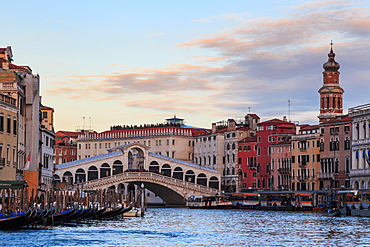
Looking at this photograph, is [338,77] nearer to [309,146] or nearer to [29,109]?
[309,146]

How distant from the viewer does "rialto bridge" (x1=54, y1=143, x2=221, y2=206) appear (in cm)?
9962

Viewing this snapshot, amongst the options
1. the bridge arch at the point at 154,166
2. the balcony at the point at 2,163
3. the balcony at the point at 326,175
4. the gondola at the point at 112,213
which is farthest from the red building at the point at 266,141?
the balcony at the point at 2,163

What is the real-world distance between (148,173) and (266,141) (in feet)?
48.0

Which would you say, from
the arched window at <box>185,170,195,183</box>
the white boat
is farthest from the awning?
the arched window at <box>185,170,195,183</box>

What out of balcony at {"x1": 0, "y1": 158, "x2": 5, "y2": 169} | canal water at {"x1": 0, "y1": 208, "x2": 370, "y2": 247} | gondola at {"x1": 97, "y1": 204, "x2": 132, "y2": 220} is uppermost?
balcony at {"x1": 0, "y1": 158, "x2": 5, "y2": 169}

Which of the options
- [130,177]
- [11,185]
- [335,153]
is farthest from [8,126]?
[130,177]

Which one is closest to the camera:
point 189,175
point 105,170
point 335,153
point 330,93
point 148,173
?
point 335,153

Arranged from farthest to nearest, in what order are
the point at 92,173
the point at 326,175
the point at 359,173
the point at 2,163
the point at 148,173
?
1. the point at 92,173
2. the point at 148,173
3. the point at 326,175
4. the point at 359,173
5. the point at 2,163

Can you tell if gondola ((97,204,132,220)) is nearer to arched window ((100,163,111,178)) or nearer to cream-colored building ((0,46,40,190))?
cream-colored building ((0,46,40,190))

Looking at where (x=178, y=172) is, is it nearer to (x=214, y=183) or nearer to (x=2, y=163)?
(x=214, y=183)

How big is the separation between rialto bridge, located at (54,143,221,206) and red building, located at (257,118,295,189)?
207 inches

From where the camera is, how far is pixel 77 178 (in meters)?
104

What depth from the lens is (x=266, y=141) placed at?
343 feet

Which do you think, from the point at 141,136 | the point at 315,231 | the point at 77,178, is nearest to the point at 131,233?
the point at 315,231
